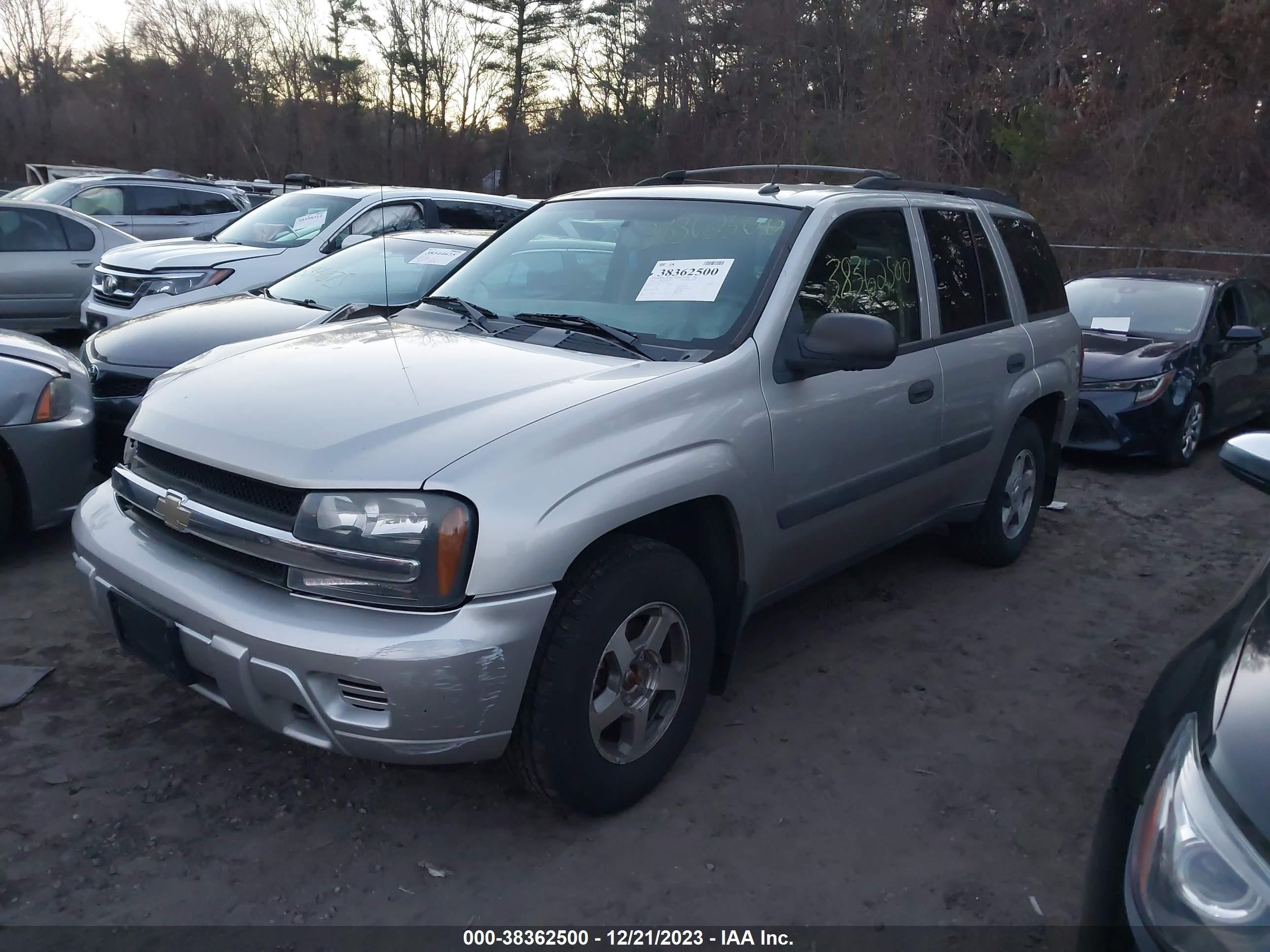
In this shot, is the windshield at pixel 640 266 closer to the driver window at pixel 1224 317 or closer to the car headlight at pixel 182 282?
the car headlight at pixel 182 282

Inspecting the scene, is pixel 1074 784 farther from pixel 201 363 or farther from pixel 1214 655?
pixel 201 363

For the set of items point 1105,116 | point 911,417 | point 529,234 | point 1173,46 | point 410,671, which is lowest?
point 410,671

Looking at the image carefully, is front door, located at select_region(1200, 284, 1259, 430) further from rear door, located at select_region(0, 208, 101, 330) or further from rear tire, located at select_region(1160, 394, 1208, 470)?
rear door, located at select_region(0, 208, 101, 330)

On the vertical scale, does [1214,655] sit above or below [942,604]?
above

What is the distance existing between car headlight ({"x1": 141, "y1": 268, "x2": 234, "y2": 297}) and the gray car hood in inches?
92.3

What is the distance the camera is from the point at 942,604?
5.14m

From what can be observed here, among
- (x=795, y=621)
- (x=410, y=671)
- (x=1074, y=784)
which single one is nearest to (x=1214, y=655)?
(x=1074, y=784)

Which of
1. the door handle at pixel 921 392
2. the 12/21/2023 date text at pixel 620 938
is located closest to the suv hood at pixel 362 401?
the 12/21/2023 date text at pixel 620 938

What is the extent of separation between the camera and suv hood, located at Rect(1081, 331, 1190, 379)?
26.3 ft

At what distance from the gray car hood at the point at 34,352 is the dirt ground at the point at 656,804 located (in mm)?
1048

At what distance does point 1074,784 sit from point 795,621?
4.98ft

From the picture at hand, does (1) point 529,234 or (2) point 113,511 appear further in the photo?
(1) point 529,234

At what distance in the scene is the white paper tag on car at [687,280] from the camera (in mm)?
3742

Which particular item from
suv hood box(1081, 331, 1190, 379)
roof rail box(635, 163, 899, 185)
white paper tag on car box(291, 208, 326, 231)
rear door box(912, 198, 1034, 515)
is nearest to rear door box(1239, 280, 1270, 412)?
suv hood box(1081, 331, 1190, 379)
